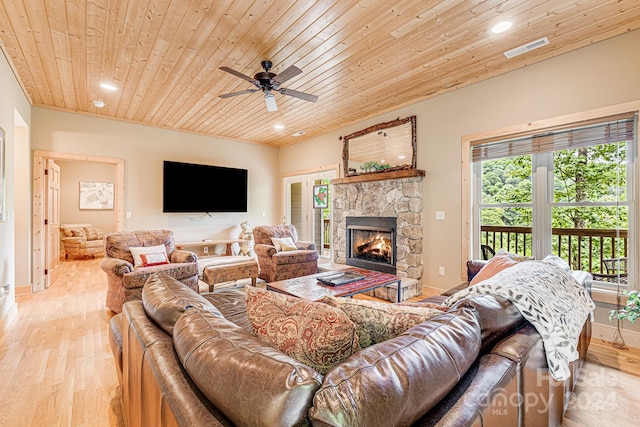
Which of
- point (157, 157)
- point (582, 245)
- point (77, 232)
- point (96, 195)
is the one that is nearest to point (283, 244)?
point (157, 157)

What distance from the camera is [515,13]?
2.34 meters

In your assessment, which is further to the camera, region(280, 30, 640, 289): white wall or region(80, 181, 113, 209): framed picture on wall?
region(80, 181, 113, 209): framed picture on wall

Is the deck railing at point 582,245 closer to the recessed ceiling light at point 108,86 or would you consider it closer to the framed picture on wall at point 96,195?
the recessed ceiling light at point 108,86

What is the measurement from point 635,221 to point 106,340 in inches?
192

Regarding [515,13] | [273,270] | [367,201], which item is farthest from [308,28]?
[273,270]

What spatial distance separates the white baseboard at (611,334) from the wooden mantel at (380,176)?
2413mm

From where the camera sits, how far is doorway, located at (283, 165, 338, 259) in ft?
20.2

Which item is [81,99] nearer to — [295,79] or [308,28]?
[295,79]

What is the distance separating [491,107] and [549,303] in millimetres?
2856

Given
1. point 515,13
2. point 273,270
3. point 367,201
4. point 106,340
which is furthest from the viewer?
point 367,201

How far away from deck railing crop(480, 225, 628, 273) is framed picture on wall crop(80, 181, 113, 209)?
976 centimetres

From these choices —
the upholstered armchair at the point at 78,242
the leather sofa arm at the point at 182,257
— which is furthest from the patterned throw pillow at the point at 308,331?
the upholstered armchair at the point at 78,242

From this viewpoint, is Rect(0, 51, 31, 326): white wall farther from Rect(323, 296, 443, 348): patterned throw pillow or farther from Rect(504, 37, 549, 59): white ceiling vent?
Rect(504, 37, 549, 59): white ceiling vent

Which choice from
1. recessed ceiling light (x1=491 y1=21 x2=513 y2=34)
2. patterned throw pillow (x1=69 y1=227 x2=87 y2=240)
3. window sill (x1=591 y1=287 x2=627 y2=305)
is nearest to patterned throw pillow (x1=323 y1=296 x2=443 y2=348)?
recessed ceiling light (x1=491 y1=21 x2=513 y2=34)
